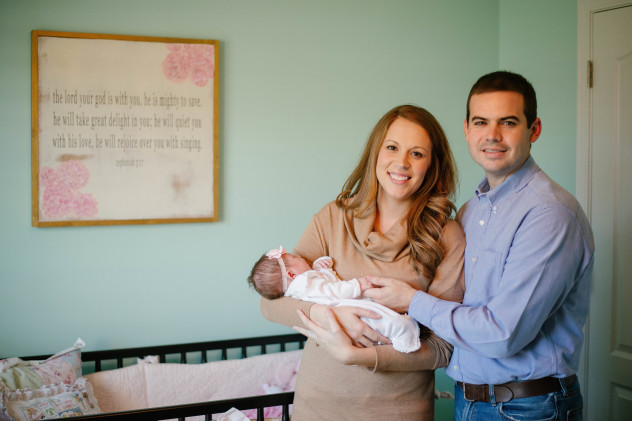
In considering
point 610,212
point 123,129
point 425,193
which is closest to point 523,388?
point 425,193

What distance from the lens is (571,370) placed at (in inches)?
53.9

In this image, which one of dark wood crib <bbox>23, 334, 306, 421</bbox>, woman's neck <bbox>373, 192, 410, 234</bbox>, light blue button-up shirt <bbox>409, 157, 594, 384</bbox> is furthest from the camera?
dark wood crib <bbox>23, 334, 306, 421</bbox>

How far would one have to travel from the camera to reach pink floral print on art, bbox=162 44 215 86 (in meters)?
2.51

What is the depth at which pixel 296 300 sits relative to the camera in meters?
1.63

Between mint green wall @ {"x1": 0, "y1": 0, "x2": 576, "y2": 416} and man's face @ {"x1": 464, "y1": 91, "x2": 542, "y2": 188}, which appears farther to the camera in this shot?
mint green wall @ {"x1": 0, "y1": 0, "x2": 576, "y2": 416}

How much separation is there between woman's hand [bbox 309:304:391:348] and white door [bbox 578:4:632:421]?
4.87ft

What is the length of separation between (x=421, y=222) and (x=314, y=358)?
1.84 feet

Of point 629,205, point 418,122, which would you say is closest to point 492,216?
point 418,122

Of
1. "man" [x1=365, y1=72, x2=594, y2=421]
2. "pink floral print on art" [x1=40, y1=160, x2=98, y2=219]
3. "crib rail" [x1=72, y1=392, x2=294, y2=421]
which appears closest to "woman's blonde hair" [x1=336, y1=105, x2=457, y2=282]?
"man" [x1=365, y1=72, x2=594, y2=421]

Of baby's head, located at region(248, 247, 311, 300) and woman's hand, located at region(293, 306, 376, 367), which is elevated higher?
baby's head, located at region(248, 247, 311, 300)

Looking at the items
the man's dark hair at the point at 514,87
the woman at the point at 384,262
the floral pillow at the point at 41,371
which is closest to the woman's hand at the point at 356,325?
the woman at the point at 384,262

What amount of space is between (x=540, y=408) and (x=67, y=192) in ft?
Answer: 7.19

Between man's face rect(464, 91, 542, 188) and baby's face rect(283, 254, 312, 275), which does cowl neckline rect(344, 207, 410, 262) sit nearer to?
baby's face rect(283, 254, 312, 275)

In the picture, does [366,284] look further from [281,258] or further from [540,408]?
[540,408]
